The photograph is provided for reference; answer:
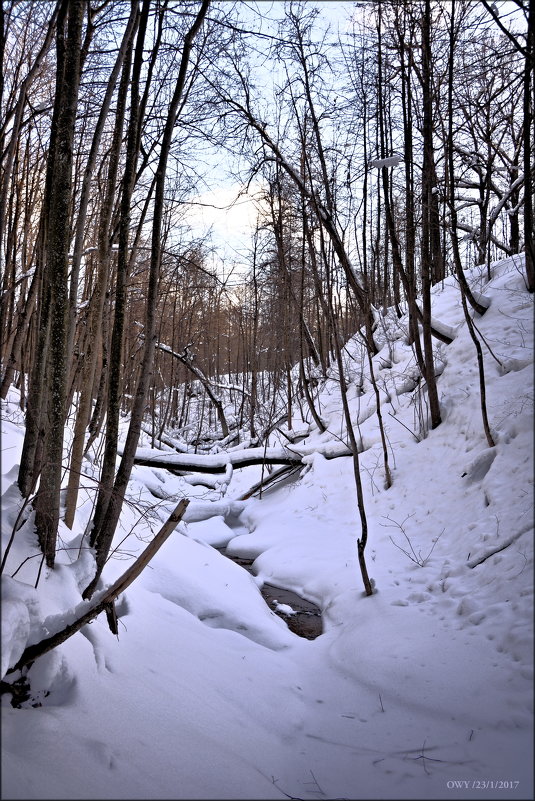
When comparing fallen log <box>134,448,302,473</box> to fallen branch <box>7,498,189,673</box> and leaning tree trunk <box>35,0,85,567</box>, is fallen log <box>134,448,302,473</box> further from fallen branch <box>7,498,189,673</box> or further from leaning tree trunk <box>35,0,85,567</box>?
fallen branch <box>7,498,189,673</box>

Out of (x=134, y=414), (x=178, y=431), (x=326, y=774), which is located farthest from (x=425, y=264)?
(x=178, y=431)

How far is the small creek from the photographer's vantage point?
4328mm

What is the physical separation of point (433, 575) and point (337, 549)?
1.67 m

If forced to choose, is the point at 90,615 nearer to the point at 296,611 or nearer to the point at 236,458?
the point at 296,611

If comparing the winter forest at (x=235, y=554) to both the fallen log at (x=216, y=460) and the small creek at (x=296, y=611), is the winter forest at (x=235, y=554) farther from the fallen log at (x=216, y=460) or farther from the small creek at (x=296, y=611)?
the fallen log at (x=216, y=460)

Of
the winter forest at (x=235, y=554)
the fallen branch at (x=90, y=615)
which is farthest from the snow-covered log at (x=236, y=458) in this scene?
the fallen branch at (x=90, y=615)

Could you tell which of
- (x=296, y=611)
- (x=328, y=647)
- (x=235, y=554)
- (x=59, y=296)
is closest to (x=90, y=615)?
(x=59, y=296)

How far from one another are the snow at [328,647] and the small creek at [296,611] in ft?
0.37

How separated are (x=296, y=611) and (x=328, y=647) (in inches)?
42.0

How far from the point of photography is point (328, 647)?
12.4 feet

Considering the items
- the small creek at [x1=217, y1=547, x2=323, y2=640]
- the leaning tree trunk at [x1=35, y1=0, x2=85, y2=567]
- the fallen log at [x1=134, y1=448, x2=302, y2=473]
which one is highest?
the leaning tree trunk at [x1=35, y1=0, x2=85, y2=567]

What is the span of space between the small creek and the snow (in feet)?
0.37

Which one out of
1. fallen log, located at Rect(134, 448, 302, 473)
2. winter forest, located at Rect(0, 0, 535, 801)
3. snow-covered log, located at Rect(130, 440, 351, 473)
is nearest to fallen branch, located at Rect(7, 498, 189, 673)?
winter forest, located at Rect(0, 0, 535, 801)

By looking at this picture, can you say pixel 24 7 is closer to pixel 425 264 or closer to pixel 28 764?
pixel 28 764
